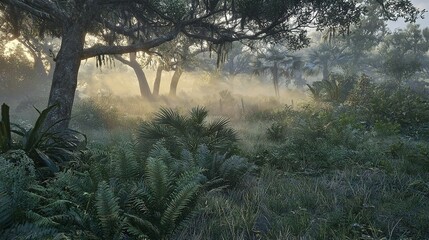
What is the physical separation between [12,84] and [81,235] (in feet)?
113

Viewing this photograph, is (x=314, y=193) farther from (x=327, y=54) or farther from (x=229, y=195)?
(x=327, y=54)

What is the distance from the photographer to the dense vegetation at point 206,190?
3070mm

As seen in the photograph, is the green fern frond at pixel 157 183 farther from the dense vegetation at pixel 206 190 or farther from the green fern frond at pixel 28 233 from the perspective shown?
the green fern frond at pixel 28 233

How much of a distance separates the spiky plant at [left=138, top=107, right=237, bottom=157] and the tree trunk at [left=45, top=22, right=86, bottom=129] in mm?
2163

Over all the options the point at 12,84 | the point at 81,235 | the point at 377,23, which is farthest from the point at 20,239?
the point at 377,23

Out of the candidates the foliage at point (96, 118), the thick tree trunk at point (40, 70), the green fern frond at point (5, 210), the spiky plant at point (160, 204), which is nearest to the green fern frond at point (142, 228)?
the spiky plant at point (160, 204)

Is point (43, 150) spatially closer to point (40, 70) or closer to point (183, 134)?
point (183, 134)

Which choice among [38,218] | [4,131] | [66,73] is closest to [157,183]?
[38,218]

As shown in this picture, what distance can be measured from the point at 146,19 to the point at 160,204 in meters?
8.92

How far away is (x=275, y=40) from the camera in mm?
11883

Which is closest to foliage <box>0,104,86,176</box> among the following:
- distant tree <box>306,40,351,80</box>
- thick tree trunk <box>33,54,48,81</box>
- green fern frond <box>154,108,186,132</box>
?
green fern frond <box>154,108,186,132</box>

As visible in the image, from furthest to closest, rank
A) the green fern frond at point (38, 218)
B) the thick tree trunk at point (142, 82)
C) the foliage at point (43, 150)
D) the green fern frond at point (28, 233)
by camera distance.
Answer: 1. the thick tree trunk at point (142, 82)
2. the foliage at point (43, 150)
3. the green fern frond at point (38, 218)
4. the green fern frond at point (28, 233)

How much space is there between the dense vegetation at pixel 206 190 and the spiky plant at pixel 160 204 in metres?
0.01

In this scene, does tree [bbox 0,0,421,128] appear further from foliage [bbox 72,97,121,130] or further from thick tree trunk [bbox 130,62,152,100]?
thick tree trunk [bbox 130,62,152,100]
